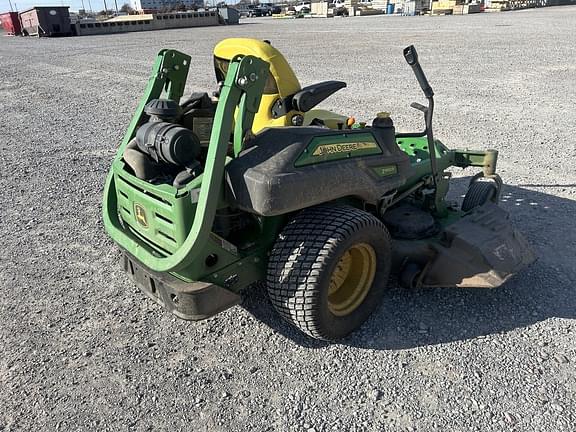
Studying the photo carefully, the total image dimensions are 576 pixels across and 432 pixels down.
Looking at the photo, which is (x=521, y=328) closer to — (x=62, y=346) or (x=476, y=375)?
(x=476, y=375)

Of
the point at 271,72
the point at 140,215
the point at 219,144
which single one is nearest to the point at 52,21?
the point at 271,72

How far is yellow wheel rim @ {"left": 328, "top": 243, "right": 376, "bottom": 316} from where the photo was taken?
295 cm

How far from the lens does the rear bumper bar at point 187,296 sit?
98.0 inches

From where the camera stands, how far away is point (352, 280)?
121 inches

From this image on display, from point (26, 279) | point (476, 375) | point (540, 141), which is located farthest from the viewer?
point (540, 141)

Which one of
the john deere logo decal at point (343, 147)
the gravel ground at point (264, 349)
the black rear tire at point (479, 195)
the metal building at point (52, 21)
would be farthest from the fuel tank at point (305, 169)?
the metal building at point (52, 21)

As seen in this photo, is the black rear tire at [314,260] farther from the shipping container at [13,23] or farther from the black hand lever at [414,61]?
the shipping container at [13,23]

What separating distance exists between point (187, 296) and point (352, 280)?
108cm

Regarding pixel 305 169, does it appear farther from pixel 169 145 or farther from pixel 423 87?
pixel 423 87

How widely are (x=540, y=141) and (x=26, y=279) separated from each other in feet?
19.0

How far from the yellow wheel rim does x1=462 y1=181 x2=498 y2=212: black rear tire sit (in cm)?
125

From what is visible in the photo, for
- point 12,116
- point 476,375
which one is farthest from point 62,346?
point 12,116

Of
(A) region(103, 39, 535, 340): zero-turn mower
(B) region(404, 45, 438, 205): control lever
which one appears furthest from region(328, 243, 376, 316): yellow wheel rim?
(B) region(404, 45, 438, 205): control lever

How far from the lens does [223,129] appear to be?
97.4 inches
